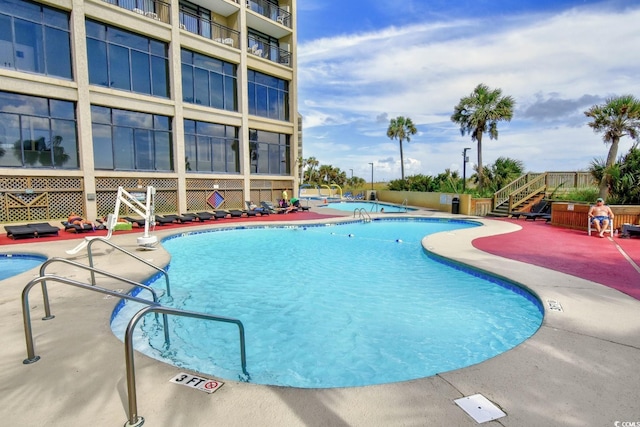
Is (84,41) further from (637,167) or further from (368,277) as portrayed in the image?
(637,167)

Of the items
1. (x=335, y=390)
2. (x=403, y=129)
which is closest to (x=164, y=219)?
(x=335, y=390)

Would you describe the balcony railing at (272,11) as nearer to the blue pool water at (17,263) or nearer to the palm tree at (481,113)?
the palm tree at (481,113)

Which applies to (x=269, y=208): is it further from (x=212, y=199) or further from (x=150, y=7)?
(x=150, y=7)

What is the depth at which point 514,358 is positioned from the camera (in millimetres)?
3623

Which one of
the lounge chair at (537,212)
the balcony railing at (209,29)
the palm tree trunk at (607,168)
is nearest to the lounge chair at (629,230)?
the palm tree trunk at (607,168)

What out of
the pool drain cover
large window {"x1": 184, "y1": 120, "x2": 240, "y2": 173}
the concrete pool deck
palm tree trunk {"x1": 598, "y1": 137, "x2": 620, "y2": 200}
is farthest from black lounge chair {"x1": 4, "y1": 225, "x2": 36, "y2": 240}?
palm tree trunk {"x1": 598, "y1": 137, "x2": 620, "y2": 200}

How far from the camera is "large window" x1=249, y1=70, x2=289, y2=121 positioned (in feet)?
74.4

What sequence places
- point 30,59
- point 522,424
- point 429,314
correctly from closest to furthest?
point 522,424
point 429,314
point 30,59

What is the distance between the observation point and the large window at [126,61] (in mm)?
15633

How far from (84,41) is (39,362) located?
54.0 ft

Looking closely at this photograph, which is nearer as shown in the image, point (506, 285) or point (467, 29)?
point (506, 285)

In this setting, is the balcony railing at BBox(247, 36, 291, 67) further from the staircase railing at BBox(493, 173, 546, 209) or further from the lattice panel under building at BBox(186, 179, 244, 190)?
the staircase railing at BBox(493, 173, 546, 209)

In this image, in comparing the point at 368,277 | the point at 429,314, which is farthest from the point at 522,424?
the point at 368,277

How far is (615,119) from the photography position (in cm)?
1647
